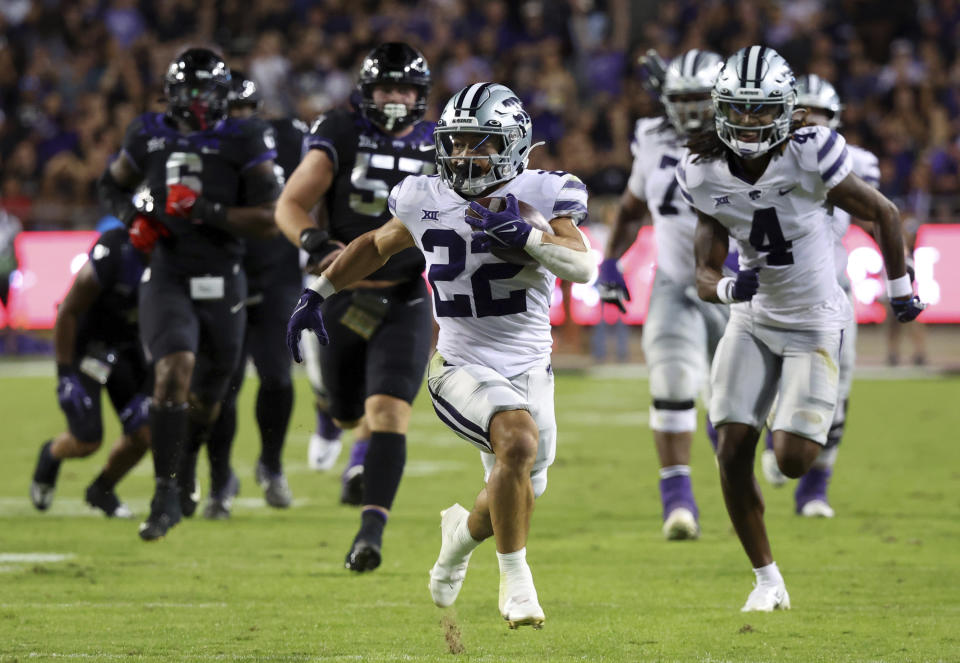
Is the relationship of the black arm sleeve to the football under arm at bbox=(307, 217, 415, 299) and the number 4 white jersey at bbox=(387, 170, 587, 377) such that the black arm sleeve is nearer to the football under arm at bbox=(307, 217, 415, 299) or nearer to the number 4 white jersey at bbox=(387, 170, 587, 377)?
the football under arm at bbox=(307, 217, 415, 299)

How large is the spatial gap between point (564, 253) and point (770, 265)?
114 cm

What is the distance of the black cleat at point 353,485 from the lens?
7.59 m

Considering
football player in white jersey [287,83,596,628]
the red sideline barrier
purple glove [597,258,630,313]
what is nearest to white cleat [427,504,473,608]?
football player in white jersey [287,83,596,628]

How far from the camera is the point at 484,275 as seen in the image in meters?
4.70

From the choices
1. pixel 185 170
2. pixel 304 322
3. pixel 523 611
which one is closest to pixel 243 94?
pixel 185 170

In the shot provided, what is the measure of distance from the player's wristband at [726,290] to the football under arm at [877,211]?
493 millimetres

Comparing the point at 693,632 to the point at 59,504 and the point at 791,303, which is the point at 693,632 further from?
the point at 59,504

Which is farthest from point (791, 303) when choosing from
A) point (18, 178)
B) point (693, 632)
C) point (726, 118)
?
point (18, 178)

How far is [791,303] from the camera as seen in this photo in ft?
17.4

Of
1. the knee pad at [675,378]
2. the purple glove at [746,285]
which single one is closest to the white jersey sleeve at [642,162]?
the knee pad at [675,378]

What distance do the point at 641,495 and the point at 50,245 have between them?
9.19m

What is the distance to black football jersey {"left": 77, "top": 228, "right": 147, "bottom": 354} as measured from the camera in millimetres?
6891

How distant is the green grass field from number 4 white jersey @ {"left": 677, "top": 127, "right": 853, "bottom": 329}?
0.98m

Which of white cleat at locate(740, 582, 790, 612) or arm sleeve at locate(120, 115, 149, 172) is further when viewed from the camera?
arm sleeve at locate(120, 115, 149, 172)
